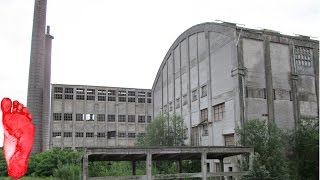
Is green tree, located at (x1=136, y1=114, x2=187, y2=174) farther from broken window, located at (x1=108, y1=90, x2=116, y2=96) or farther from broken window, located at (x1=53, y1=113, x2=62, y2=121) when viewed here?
broken window, located at (x1=108, y1=90, x2=116, y2=96)

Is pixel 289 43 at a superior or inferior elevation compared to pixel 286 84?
superior

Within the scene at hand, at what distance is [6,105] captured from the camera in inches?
140

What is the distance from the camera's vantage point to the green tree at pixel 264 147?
25308mm

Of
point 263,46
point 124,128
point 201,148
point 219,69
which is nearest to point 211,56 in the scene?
point 219,69

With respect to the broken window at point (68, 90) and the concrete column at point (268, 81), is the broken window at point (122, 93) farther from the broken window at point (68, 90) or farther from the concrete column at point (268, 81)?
the concrete column at point (268, 81)

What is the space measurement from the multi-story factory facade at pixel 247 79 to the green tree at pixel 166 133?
4.57 feet

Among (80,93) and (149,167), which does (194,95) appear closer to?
(149,167)

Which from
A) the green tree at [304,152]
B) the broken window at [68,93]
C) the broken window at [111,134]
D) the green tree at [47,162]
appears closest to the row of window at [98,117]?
the broken window at [111,134]

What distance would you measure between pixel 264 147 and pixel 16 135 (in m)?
24.8

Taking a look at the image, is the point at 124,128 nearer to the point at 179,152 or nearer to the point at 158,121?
the point at 158,121

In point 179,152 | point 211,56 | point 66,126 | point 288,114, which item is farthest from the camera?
point 66,126

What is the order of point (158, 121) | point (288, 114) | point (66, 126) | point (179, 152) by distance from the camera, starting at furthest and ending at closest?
1. point (66, 126)
2. point (158, 121)
3. point (288, 114)
4. point (179, 152)

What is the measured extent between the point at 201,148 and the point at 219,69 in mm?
11165

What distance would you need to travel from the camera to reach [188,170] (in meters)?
33.1
